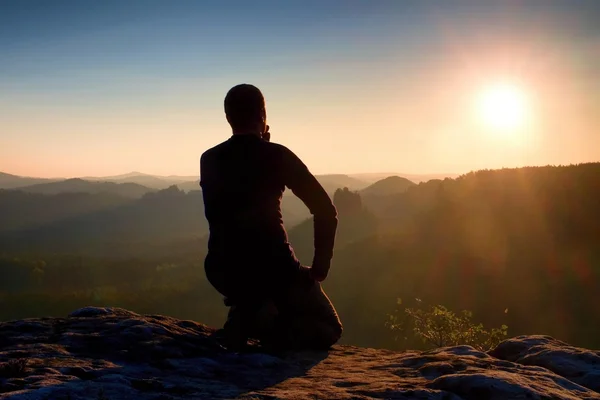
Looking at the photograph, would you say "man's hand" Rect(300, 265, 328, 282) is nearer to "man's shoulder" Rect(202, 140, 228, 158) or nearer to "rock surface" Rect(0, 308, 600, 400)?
"rock surface" Rect(0, 308, 600, 400)

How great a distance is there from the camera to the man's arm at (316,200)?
5973 mm

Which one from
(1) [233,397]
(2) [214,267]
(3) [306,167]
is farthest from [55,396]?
(3) [306,167]

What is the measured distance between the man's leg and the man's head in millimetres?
2339

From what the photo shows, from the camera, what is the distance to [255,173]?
6004 millimetres

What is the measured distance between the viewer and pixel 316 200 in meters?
6.04

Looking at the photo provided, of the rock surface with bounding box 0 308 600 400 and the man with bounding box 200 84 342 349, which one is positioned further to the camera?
the man with bounding box 200 84 342 349

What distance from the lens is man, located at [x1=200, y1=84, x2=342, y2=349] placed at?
19.8ft

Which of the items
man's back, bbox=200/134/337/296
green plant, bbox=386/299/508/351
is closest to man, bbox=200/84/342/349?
man's back, bbox=200/134/337/296

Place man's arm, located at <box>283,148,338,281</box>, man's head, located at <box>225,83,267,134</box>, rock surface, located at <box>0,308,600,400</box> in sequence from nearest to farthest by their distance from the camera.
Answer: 1. rock surface, located at <box>0,308,600,400</box>
2. man's arm, located at <box>283,148,338,281</box>
3. man's head, located at <box>225,83,267,134</box>

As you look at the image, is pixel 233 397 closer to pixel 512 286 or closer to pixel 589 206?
pixel 512 286

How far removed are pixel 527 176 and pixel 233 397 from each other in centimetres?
7040

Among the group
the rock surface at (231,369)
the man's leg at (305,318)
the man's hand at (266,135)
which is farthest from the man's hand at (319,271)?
the man's hand at (266,135)

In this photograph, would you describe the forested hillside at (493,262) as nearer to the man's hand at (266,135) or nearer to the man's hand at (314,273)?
the man's hand at (314,273)

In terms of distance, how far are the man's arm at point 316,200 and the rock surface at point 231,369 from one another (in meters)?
1.55
